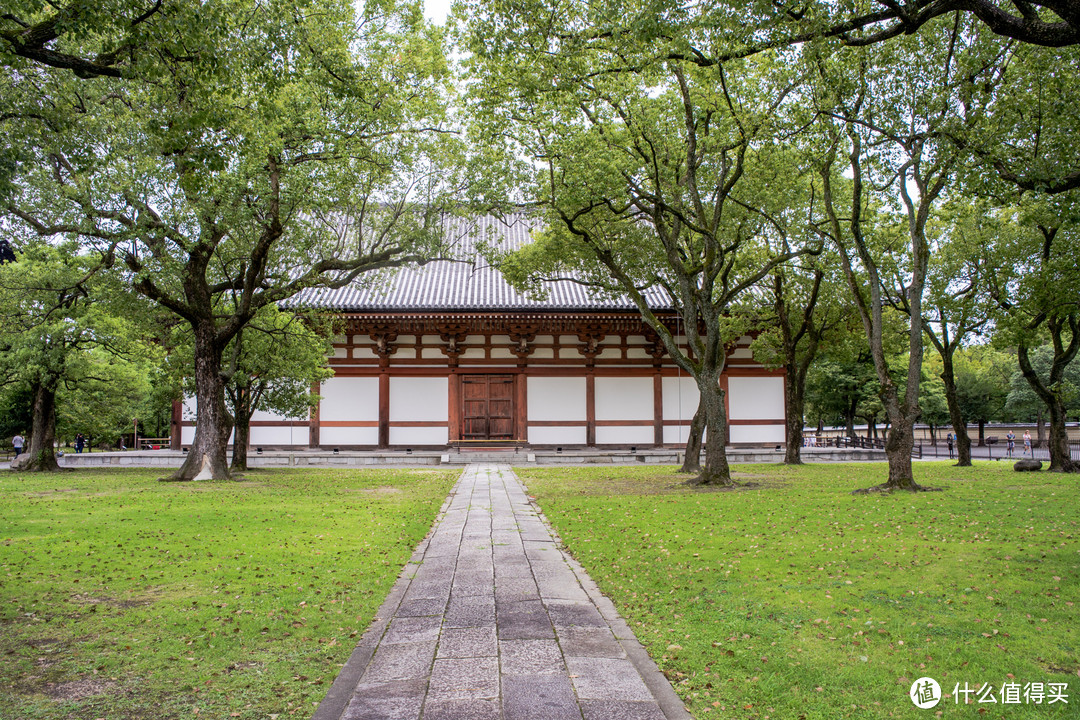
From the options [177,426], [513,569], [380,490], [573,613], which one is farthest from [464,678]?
[177,426]

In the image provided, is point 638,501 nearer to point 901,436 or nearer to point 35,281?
point 901,436

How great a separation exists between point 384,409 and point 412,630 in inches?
804

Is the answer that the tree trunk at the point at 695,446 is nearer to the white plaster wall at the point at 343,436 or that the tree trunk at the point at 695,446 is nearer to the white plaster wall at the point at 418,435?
the white plaster wall at the point at 418,435

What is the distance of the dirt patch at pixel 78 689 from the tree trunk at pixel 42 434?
63.6 feet

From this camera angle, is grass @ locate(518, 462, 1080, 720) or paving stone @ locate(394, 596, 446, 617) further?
paving stone @ locate(394, 596, 446, 617)

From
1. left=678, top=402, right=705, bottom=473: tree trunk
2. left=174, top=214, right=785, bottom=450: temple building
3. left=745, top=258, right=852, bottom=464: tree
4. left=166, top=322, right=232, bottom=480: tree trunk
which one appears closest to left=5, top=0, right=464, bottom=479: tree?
left=166, top=322, right=232, bottom=480: tree trunk

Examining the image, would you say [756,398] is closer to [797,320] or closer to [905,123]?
[797,320]

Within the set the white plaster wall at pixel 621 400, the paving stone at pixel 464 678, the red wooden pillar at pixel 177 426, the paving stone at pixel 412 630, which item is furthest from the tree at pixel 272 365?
the paving stone at pixel 464 678

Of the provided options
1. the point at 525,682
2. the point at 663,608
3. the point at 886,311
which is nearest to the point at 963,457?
the point at 886,311

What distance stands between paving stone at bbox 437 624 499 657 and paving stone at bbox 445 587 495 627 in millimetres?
102

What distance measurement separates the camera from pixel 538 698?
11.0 ft

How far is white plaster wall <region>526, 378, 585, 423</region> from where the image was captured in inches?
981

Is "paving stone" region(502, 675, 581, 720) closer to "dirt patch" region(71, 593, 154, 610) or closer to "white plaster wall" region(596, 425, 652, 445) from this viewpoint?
"dirt patch" region(71, 593, 154, 610)

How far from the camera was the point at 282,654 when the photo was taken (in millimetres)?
4129
